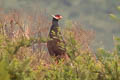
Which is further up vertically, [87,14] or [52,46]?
[52,46]

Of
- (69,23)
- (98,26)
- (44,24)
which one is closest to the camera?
(69,23)

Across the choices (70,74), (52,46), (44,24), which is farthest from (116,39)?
(44,24)

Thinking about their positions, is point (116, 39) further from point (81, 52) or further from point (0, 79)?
point (0, 79)

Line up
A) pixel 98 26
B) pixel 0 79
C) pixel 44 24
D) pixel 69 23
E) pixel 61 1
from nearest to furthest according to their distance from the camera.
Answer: pixel 0 79, pixel 69 23, pixel 44 24, pixel 98 26, pixel 61 1

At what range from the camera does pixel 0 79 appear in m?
3.37

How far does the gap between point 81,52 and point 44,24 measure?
10882 millimetres

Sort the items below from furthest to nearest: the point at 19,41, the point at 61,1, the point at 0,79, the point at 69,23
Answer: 1. the point at 61,1
2. the point at 69,23
3. the point at 19,41
4. the point at 0,79

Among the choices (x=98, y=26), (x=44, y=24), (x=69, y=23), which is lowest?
(x=98, y=26)

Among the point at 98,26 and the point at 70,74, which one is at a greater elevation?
the point at 70,74

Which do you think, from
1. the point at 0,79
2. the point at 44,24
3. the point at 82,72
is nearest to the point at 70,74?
the point at 82,72

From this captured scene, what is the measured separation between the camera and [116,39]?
4941 mm

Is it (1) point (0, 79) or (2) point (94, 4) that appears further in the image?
(2) point (94, 4)

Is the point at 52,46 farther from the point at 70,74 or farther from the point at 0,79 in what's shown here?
the point at 0,79

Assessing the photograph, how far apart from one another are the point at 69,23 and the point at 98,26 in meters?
93.2
